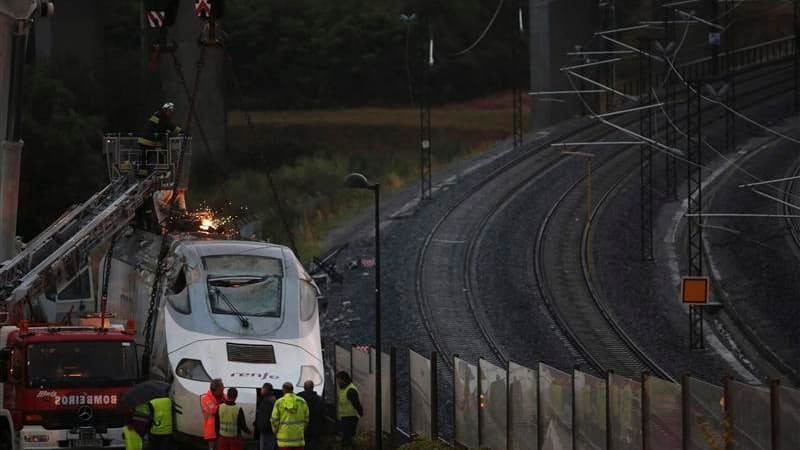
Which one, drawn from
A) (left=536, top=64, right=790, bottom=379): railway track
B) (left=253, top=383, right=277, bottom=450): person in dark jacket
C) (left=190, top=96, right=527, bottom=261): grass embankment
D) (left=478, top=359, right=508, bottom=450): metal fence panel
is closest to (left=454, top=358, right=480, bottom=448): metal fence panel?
(left=478, top=359, right=508, bottom=450): metal fence panel

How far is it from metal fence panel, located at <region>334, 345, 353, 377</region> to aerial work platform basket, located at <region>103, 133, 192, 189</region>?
508cm

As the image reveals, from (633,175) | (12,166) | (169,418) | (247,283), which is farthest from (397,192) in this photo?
(169,418)

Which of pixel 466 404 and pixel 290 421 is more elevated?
pixel 290 421

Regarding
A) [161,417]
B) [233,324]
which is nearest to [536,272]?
[233,324]

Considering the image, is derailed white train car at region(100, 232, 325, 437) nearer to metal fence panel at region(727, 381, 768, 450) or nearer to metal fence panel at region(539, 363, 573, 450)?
metal fence panel at region(539, 363, 573, 450)

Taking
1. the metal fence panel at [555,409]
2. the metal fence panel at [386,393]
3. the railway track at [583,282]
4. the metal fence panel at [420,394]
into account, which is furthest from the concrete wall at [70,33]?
the metal fence panel at [555,409]

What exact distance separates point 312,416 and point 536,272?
2723 cm

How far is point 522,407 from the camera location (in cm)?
2523

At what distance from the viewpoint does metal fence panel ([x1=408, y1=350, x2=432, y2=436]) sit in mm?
28562

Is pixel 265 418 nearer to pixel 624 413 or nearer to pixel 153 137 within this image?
pixel 624 413

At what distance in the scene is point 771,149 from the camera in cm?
6500

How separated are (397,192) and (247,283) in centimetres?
3919

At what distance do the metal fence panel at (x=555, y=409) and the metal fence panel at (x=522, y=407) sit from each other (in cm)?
22

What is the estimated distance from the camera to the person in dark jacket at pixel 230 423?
24391 mm
